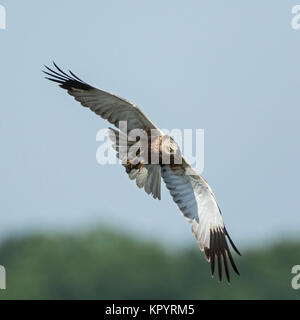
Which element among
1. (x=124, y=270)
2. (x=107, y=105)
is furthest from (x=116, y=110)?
(x=124, y=270)

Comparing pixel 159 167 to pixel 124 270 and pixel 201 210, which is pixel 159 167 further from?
pixel 124 270

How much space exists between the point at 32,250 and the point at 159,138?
40.2 metres

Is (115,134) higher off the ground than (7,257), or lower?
higher

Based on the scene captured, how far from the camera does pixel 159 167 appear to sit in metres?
14.2

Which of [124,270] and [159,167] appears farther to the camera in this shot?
[124,270]

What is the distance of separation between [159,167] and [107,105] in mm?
1302

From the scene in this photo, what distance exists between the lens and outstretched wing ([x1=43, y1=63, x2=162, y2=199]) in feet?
44.4

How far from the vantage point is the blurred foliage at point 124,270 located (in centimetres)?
4450

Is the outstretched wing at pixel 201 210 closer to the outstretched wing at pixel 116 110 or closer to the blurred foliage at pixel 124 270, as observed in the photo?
the outstretched wing at pixel 116 110

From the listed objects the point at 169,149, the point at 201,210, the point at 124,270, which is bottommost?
the point at 124,270

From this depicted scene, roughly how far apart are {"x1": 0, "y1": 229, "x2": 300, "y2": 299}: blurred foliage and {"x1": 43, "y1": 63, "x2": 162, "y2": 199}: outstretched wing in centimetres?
2907
